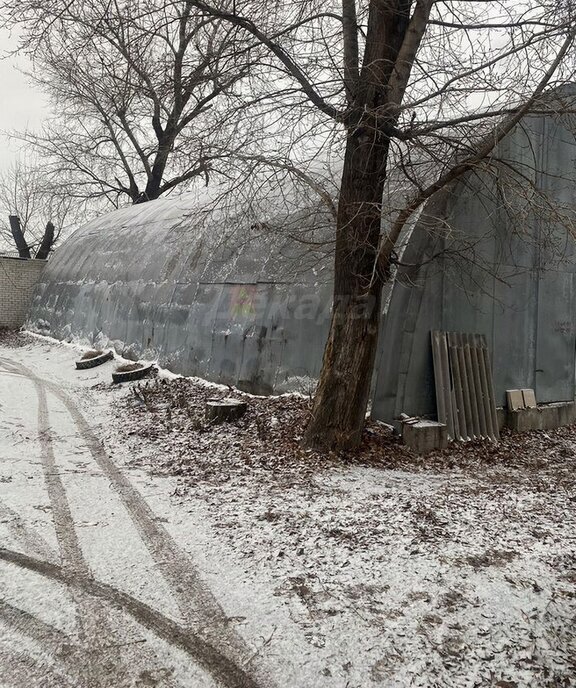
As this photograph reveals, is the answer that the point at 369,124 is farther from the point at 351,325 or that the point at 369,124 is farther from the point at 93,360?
the point at 93,360

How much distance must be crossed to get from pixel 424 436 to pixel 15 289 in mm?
22459

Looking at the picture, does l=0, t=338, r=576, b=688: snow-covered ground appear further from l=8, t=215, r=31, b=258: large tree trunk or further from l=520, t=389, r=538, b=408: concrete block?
l=8, t=215, r=31, b=258: large tree trunk

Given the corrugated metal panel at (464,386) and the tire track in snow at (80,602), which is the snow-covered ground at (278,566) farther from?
the corrugated metal panel at (464,386)

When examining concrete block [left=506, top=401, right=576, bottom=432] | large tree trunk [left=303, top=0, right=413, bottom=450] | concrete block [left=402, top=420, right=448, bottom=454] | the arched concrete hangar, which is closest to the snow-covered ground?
concrete block [left=402, top=420, right=448, bottom=454]

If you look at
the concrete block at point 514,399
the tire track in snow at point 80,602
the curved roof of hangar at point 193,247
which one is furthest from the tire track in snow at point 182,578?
the concrete block at point 514,399

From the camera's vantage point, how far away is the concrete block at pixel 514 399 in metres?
10.9

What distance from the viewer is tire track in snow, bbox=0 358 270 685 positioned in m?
3.70

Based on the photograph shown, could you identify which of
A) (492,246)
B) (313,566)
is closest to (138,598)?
(313,566)

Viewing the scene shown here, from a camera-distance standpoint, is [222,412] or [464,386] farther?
[464,386]

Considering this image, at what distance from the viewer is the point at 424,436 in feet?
28.5

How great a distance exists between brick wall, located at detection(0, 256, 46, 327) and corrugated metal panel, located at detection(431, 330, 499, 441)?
20.8m

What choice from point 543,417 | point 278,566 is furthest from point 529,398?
point 278,566

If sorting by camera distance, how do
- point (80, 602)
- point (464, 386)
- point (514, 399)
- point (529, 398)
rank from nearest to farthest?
point (80, 602) < point (464, 386) < point (514, 399) < point (529, 398)

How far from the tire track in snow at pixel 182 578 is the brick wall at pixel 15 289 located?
810 inches
